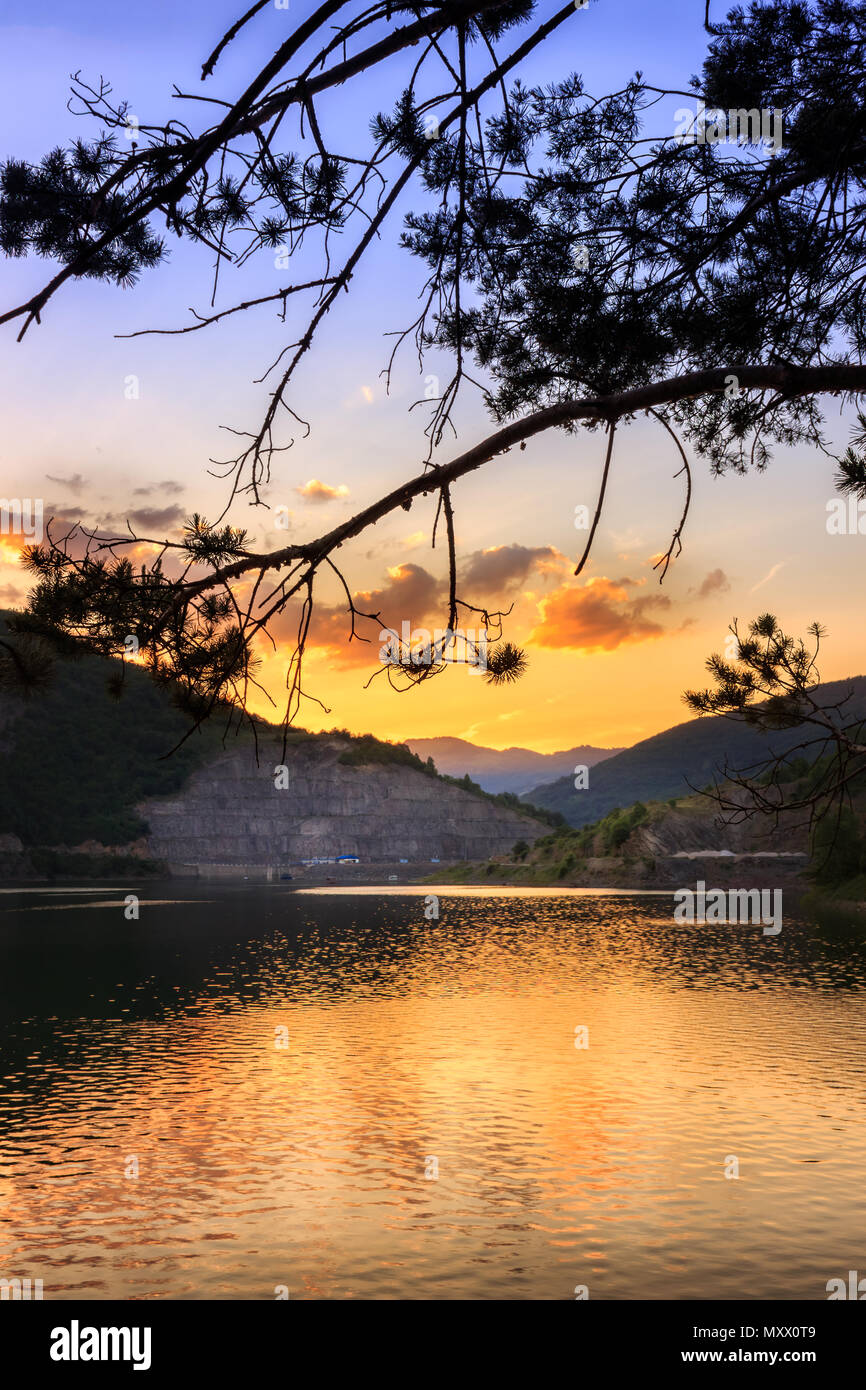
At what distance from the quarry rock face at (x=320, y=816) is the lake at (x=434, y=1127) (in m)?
127

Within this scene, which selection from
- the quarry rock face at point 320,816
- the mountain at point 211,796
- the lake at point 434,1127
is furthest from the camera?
the quarry rock face at point 320,816

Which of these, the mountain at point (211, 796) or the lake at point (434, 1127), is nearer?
the lake at point (434, 1127)

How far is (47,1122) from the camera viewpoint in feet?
74.6

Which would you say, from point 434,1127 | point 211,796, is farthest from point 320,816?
point 434,1127

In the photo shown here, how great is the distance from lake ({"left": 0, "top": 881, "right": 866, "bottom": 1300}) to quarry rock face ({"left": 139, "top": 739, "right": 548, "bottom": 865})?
127m

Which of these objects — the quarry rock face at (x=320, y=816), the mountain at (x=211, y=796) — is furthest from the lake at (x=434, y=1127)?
the quarry rock face at (x=320, y=816)

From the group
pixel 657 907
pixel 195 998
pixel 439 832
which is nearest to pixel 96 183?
pixel 195 998

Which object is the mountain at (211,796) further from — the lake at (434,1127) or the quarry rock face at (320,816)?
the lake at (434,1127)

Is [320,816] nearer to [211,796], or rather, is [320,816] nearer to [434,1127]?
[211,796]

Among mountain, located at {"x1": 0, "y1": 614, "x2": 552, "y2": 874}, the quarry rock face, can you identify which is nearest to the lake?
mountain, located at {"x1": 0, "y1": 614, "x2": 552, "y2": 874}

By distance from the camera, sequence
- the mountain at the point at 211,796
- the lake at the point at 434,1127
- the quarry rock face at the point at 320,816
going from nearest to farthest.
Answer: the lake at the point at 434,1127
the mountain at the point at 211,796
the quarry rock face at the point at 320,816

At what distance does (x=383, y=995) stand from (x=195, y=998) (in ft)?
21.0

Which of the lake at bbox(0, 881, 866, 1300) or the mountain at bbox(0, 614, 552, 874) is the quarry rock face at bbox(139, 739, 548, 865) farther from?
the lake at bbox(0, 881, 866, 1300)

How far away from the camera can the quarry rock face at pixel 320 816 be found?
579 feet
